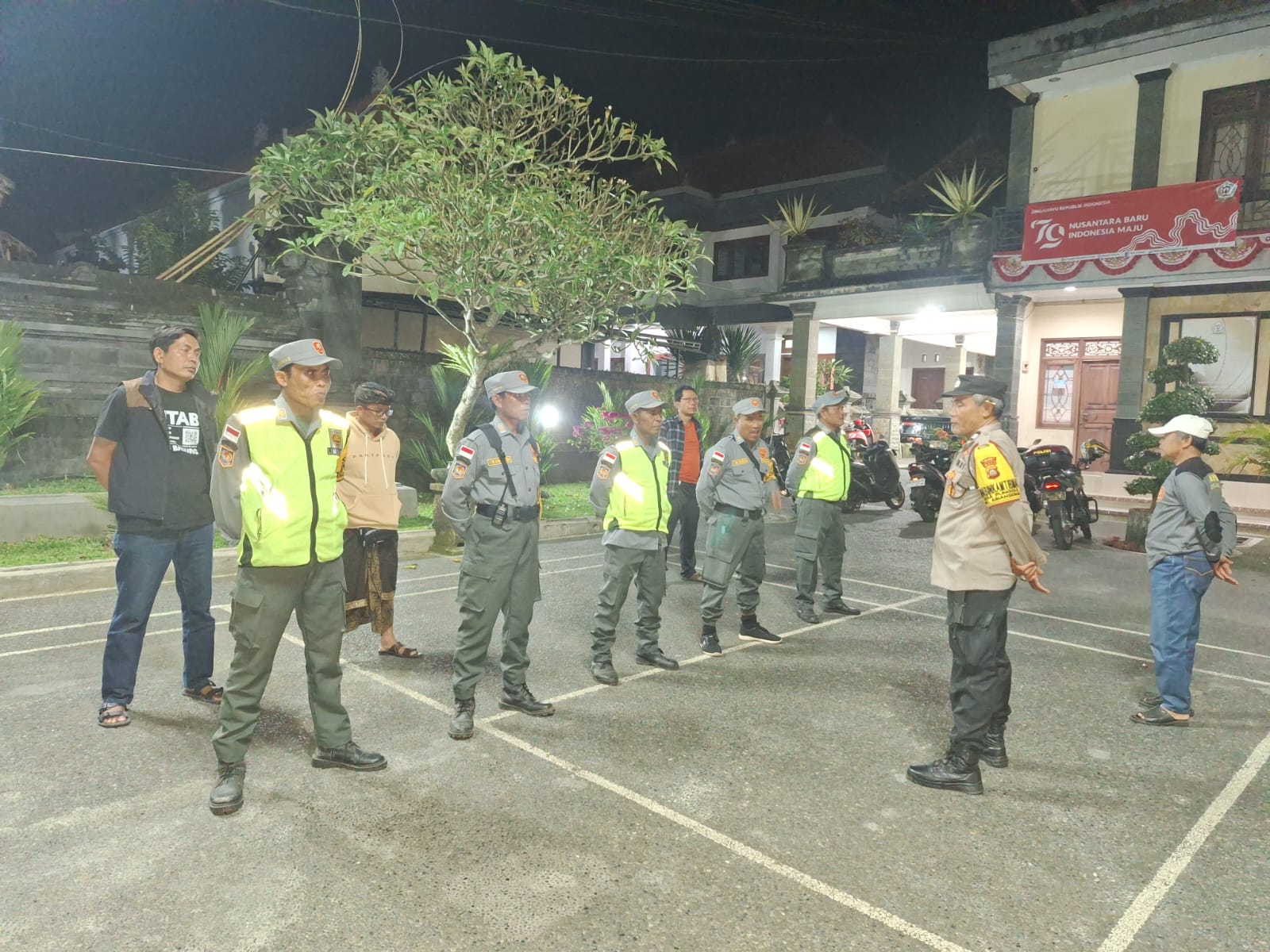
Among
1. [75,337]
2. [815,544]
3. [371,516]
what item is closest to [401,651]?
[371,516]

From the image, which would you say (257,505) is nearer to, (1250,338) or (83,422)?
(83,422)

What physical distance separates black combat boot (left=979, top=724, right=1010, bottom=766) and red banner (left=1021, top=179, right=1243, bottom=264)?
12220mm

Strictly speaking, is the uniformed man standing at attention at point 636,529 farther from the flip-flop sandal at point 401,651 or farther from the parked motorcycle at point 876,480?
the parked motorcycle at point 876,480

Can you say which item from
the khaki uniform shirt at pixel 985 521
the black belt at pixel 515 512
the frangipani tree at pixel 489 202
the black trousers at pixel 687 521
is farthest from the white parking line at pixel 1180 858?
the frangipani tree at pixel 489 202

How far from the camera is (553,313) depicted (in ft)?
30.6

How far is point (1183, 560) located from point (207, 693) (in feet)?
18.4

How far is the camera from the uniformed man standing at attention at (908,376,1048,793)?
364cm

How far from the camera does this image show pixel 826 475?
672 cm

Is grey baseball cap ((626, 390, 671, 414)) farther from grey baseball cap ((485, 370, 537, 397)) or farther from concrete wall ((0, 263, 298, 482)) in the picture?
concrete wall ((0, 263, 298, 482))

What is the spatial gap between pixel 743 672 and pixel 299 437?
3.19 meters

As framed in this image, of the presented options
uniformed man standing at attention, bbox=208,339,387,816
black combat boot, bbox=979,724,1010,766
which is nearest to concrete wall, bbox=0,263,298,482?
uniformed man standing at attention, bbox=208,339,387,816

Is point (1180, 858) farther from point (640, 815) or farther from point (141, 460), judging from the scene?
point (141, 460)

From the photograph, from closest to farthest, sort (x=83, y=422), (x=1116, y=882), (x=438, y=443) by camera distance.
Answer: (x=1116, y=882)
(x=83, y=422)
(x=438, y=443)

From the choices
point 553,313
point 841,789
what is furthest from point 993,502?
point 553,313
